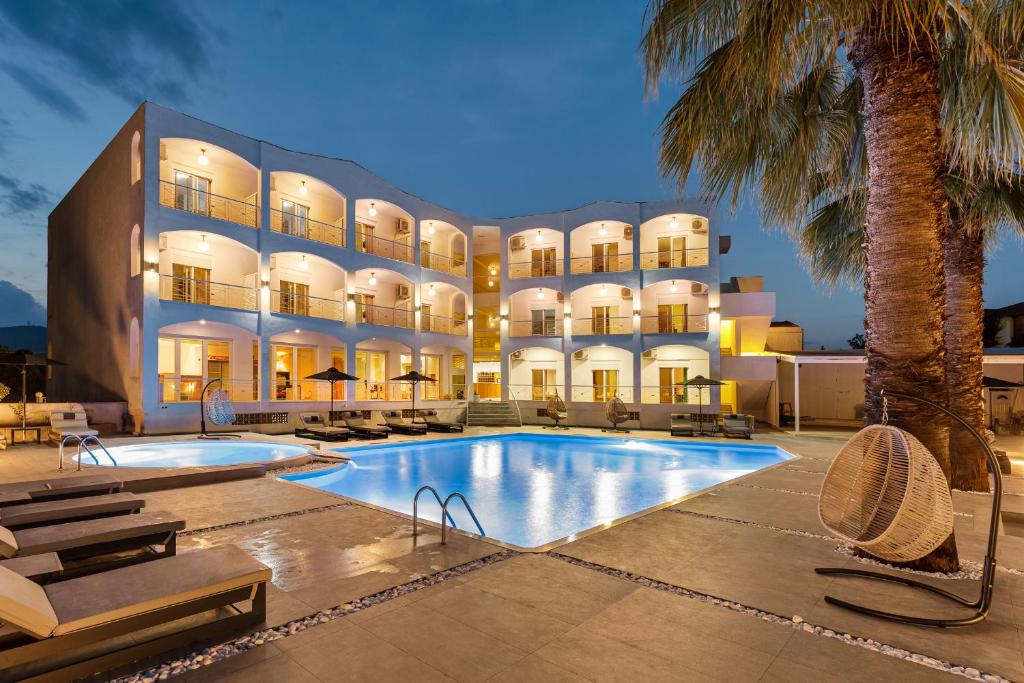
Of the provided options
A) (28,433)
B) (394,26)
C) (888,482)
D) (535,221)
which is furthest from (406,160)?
(888,482)

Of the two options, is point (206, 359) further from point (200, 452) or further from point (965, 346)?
point (965, 346)

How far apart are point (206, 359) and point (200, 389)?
46.6 inches

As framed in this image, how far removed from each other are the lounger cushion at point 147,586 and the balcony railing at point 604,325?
20.7 m

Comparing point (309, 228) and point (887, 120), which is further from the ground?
point (309, 228)

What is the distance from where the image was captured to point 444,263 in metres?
26.1

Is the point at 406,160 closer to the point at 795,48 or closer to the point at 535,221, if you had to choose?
the point at 535,221

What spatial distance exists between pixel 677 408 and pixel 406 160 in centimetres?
15238

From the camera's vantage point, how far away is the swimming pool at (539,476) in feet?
28.4

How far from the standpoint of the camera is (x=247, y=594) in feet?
10.7

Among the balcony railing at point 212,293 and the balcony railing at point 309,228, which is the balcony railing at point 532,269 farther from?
the balcony railing at point 212,293

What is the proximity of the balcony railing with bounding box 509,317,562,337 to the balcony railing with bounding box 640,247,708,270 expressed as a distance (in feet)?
16.1

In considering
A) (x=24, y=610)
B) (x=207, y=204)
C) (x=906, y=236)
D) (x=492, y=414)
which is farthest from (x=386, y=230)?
(x=24, y=610)

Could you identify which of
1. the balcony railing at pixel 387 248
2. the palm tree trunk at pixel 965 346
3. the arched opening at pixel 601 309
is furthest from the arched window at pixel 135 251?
the palm tree trunk at pixel 965 346

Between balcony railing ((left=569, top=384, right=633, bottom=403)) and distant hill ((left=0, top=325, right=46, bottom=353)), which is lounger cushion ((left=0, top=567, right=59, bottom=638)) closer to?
balcony railing ((left=569, top=384, right=633, bottom=403))
